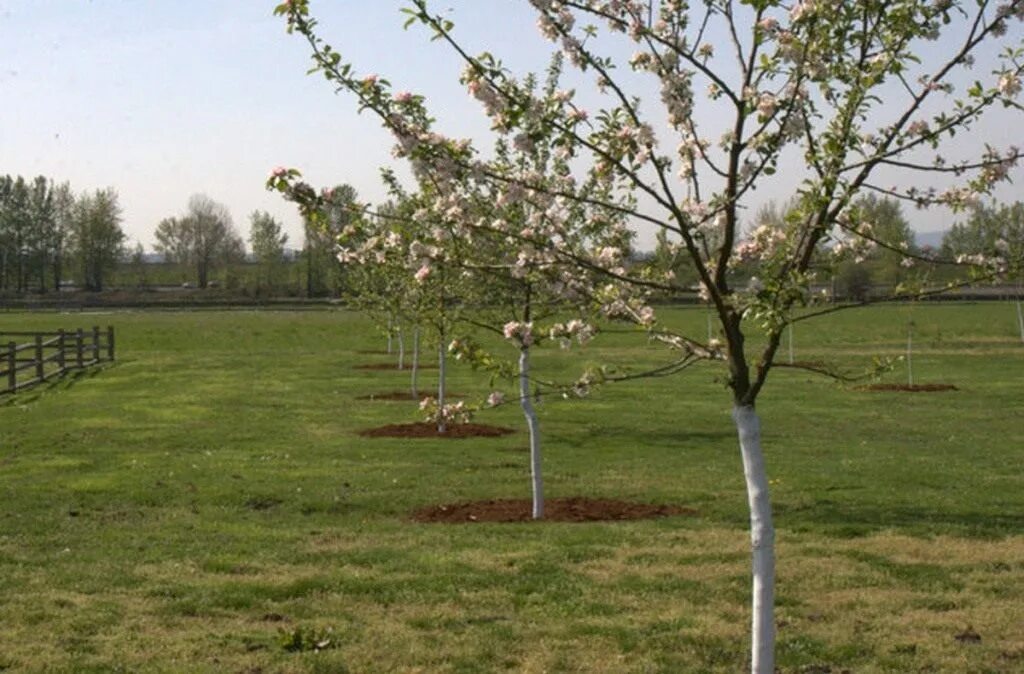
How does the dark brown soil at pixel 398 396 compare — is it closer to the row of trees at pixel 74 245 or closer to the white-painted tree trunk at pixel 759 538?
the white-painted tree trunk at pixel 759 538

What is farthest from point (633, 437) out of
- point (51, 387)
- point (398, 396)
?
point (51, 387)

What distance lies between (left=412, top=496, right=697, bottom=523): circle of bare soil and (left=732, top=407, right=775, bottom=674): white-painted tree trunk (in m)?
7.69

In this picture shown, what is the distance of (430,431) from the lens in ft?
75.0

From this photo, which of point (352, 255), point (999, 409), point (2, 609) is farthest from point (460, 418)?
point (999, 409)

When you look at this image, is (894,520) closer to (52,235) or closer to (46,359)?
(46,359)

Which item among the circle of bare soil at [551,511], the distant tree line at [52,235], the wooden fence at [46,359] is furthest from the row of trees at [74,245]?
the circle of bare soil at [551,511]

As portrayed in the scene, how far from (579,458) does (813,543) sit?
816 centimetres

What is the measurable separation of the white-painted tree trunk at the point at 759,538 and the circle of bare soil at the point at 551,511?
7692 millimetres

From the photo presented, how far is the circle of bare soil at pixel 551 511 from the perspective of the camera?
1422 centimetres

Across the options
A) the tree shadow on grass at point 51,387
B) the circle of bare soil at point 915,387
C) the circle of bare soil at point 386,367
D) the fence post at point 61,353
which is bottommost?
the tree shadow on grass at point 51,387

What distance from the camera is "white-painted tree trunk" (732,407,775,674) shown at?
620 centimetres

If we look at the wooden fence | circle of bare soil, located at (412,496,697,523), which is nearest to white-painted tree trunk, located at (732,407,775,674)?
circle of bare soil, located at (412,496,697,523)

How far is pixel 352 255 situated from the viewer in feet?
25.1

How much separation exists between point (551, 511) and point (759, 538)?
8461 millimetres
